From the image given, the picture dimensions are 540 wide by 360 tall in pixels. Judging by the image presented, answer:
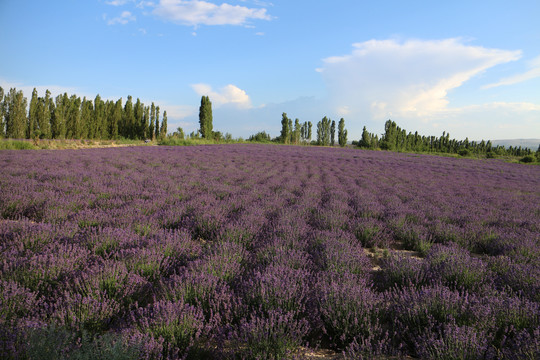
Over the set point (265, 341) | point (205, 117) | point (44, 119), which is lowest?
point (265, 341)

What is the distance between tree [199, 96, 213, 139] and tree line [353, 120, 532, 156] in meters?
30.7

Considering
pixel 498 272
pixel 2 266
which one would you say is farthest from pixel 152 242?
pixel 498 272

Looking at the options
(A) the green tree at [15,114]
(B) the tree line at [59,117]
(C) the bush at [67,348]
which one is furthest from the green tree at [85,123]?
(C) the bush at [67,348]

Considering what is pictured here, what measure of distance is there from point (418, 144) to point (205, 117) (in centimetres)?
4521

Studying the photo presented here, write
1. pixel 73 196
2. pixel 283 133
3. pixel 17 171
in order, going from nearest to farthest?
pixel 73 196
pixel 17 171
pixel 283 133

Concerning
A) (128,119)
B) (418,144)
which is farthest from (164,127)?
(418,144)

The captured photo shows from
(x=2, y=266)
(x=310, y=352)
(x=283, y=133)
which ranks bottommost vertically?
(x=310, y=352)

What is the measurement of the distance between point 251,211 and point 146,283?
2588 millimetres

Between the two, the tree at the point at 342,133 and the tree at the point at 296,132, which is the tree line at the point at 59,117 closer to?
the tree at the point at 296,132

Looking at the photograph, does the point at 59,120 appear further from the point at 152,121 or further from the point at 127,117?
the point at 152,121

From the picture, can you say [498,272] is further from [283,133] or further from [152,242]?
[283,133]

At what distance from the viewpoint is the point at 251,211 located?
4.84 m

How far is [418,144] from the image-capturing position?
57719 mm

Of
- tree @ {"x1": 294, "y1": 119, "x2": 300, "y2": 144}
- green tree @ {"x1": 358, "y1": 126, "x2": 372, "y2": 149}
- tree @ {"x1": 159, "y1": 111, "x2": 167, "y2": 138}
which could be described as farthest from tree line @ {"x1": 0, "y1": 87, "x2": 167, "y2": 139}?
green tree @ {"x1": 358, "y1": 126, "x2": 372, "y2": 149}
